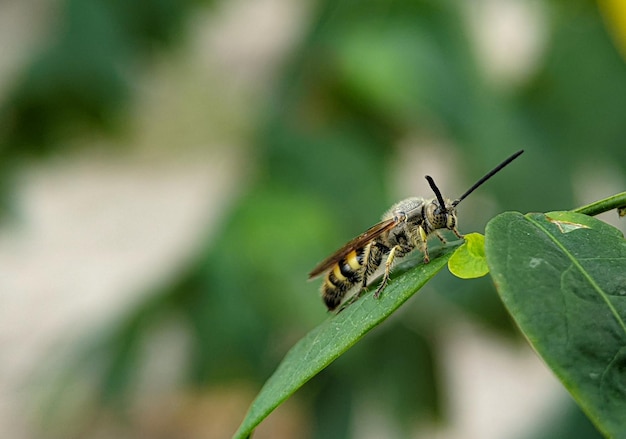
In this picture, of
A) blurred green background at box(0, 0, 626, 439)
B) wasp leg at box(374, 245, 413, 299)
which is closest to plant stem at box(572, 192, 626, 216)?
wasp leg at box(374, 245, 413, 299)

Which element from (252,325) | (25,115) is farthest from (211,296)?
(25,115)

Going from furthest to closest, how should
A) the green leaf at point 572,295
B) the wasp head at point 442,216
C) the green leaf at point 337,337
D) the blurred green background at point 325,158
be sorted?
the blurred green background at point 325,158, the wasp head at point 442,216, the green leaf at point 337,337, the green leaf at point 572,295

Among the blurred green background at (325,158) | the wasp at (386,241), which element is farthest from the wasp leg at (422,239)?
the blurred green background at (325,158)

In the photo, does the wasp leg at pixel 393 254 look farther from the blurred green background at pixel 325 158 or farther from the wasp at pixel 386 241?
the blurred green background at pixel 325 158

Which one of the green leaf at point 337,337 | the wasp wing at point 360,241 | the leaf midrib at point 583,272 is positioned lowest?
the leaf midrib at point 583,272

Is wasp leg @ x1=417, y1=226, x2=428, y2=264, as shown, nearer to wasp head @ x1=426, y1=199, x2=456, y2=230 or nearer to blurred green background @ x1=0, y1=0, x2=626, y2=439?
wasp head @ x1=426, y1=199, x2=456, y2=230

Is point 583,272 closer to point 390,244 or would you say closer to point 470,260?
point 470,260

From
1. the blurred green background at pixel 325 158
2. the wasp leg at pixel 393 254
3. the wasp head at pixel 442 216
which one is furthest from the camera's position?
the blurred green background at pixel 325 158

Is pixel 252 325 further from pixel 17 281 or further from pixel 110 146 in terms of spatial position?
pixel 17 281

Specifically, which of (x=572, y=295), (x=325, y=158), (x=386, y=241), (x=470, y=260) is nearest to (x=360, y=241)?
(x=386, y=241)
